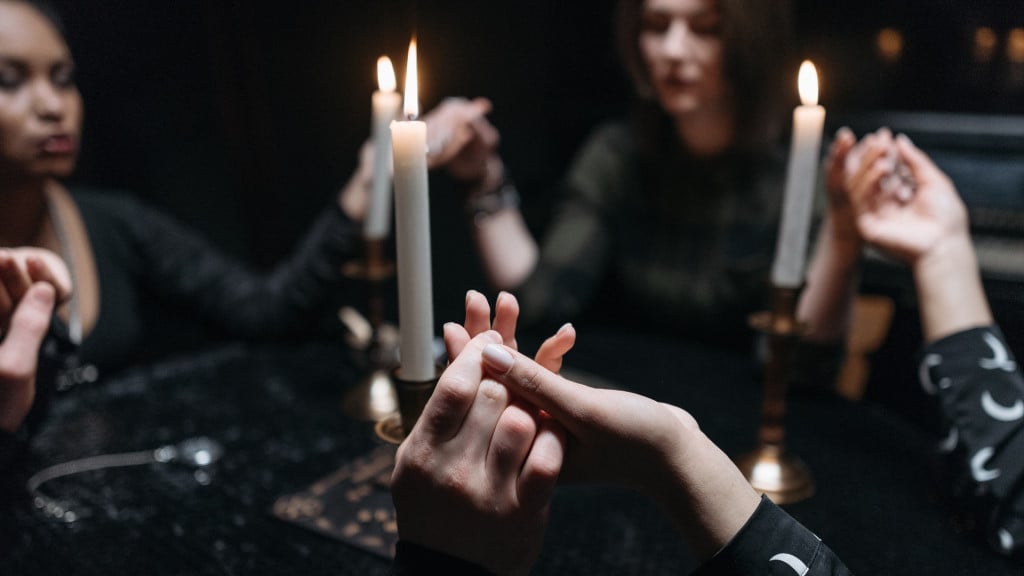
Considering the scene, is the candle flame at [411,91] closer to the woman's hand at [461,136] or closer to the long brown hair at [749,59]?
the woman's hand at [461,136]

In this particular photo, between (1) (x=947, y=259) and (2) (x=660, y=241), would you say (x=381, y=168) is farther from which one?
(2) (x=660, y=241)

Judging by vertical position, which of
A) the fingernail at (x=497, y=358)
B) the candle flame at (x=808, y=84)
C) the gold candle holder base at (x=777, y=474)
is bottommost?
the gold candle holder base at (x=777, y=474)

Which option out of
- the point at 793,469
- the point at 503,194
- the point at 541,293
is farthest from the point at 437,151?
the point at 793,469

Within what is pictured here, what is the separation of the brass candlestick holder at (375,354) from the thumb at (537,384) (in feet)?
1.50

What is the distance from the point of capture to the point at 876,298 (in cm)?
178

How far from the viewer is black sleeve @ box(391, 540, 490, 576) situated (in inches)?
17.6

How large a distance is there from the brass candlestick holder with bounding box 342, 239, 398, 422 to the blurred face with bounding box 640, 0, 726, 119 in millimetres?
552

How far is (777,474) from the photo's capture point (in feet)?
2.38

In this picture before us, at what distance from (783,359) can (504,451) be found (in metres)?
0.41

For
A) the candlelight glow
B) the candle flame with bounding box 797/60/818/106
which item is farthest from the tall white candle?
the candlelight glow

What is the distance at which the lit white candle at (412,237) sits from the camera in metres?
0.44

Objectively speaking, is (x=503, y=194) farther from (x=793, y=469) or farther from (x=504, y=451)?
(x=504, y=451)

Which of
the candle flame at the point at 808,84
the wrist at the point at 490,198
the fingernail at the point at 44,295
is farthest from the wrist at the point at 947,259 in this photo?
the fingernail at the point at 44,295

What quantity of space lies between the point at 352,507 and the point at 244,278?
67 cm
